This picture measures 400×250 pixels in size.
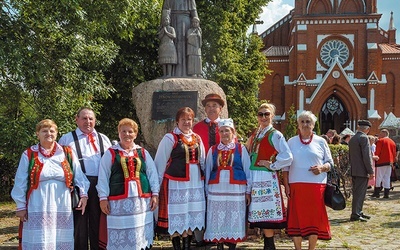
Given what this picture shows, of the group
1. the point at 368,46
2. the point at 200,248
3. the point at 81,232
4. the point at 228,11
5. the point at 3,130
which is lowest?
the point at 200,248

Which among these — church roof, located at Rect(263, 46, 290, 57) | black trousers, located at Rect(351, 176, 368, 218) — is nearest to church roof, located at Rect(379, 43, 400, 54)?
church roof, located at Rect(263, 46, 290, 57)

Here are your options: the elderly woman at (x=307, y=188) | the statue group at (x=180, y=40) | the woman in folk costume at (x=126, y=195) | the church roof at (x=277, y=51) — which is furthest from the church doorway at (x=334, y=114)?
the woman in folk costume at (x=126, y=195)

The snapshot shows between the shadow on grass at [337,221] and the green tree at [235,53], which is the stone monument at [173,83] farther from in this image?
the green tree at [235,53]

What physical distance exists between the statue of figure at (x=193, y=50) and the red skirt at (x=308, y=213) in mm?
3271

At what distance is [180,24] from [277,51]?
107ft

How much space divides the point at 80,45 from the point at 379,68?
32.9 m

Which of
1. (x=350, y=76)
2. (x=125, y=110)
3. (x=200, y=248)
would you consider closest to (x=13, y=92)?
(x=200, y=248)

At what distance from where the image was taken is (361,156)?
845 centimetres

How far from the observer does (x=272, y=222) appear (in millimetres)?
5242

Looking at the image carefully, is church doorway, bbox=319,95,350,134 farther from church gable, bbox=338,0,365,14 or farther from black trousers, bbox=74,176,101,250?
black trousers, bbox=74,176,101,250

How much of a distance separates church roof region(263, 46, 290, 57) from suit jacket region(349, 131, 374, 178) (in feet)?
101

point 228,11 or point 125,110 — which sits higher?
point 228,11

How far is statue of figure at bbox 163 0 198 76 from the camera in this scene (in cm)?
787

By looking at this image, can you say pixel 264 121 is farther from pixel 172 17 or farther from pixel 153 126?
pixel 172 17
